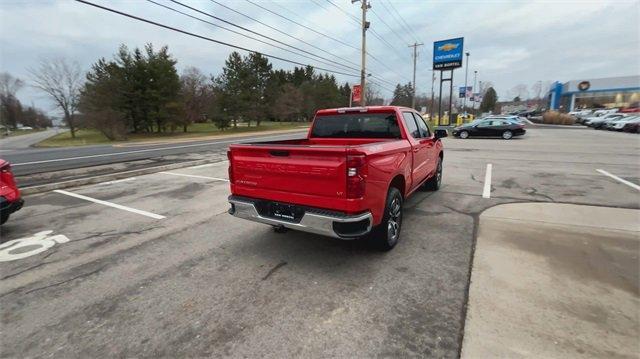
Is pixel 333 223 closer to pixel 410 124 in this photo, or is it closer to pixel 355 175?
pixel 355 175

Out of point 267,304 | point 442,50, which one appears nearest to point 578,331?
point 267,304

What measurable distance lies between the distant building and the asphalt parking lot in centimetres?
7586

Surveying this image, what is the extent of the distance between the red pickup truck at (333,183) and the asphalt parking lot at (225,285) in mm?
577

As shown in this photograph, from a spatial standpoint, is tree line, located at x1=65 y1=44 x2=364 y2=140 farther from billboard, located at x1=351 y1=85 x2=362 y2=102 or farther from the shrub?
the shrub

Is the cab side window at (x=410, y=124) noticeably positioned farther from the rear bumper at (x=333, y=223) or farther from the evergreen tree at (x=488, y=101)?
the evergreen tree at (x=488, y=101)

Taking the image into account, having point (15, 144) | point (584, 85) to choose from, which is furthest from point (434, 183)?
point (584, 85)

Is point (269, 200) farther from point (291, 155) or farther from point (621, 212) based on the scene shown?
point (621, 212)

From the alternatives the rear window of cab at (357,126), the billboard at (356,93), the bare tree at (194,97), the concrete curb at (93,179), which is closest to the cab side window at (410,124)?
the rear window of cab at (357,126)

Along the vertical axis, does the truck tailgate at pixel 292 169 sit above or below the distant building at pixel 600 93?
below

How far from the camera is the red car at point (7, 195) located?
482cm

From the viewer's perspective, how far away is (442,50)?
115 ft

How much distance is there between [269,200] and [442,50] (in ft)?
120

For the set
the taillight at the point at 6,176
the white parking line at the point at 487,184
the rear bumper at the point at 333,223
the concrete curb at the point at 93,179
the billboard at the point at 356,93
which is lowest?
the white parking line at the point at 487,184

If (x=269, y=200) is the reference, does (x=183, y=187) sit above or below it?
below
